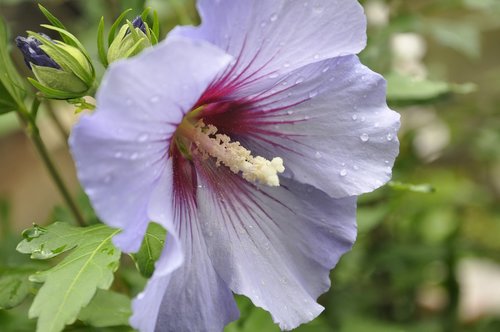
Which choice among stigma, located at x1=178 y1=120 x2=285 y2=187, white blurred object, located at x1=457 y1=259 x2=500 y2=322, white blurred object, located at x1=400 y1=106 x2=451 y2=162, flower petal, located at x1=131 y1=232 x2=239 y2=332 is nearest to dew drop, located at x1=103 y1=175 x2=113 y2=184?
flower petal, located at x1=131 y1=232 x2=239 y2=332

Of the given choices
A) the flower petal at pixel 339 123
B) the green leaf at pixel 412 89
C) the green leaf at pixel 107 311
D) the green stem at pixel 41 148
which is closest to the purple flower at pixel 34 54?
the green stem at pixel 41 148

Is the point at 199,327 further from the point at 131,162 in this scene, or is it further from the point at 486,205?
the point at 486,205

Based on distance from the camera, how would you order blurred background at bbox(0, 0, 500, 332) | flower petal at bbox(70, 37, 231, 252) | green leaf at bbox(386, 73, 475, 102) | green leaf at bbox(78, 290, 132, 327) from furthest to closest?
1. blurred background at bbox(0, 0, 500, 332)
2. green leaf at bbox(386, 73, 475, 102)
3. green leaf at bbox(78, 290, 132, 327)
4. flower petal at bbox(70, 37, 231, 252)

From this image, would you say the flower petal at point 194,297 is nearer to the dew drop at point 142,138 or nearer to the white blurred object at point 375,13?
the dew drop at point 142,138

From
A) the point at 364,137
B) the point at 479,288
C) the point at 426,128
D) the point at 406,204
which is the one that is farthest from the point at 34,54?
the point at 479,288

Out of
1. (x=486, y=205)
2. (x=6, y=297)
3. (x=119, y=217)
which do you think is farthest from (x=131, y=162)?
(x=486, y=205)

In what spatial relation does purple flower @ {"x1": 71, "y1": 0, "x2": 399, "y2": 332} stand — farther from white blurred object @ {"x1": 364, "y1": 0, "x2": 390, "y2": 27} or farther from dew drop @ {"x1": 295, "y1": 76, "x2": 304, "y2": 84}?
white blurred object @ {"x1": 364, "y1": 0, "x2": 390, "y2": 27}
